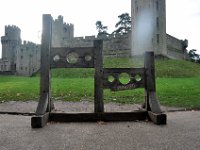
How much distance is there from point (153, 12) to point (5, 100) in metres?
32.3

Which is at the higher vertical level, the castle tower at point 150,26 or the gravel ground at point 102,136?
the castle tower at point 150,26

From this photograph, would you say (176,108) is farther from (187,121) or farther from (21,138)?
(21,138)

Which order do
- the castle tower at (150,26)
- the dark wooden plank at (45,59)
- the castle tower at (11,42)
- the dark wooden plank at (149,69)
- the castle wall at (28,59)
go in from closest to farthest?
1. the dark wooden plank at (45,59)
2. the dark wooden plank at (149,69)
3. the castle tower at (150,26)
4. the castle wall at (28,59)
5. the castle tower at (11,42)

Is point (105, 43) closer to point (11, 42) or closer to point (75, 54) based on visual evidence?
point (11, 42)

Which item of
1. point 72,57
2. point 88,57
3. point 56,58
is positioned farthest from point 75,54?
point 56,58

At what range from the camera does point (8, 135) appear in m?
4.16

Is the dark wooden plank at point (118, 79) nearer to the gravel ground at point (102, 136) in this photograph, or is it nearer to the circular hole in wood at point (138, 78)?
the circular hole in wood at point (138, 78)

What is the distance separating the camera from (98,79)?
5.62 meters

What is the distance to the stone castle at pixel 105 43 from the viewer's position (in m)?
38.6

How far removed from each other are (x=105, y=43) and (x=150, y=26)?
961cm

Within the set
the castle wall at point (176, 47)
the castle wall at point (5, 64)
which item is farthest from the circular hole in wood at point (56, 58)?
the castle wall at point (5, 64)

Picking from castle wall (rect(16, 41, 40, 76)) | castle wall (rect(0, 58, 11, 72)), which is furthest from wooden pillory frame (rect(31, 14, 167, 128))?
castle wall (rect(0, 58, 11, 72))

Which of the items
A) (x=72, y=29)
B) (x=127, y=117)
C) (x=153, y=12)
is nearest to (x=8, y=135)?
(x=127, y=117)

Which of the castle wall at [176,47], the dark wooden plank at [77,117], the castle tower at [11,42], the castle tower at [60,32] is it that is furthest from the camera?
the castle tower at [11,42]
